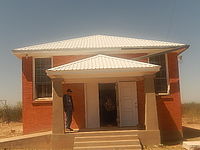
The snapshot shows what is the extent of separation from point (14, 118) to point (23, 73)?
16204mm

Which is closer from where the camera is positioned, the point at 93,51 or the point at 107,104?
the point at 93,51

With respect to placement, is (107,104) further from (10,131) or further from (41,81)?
(10,131)

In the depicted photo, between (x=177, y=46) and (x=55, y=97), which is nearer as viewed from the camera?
(x=55, y=97)

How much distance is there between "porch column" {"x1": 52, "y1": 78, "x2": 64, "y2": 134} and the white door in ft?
12.3

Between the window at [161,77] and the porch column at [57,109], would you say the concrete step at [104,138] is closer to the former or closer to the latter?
the porch column at [57,109]

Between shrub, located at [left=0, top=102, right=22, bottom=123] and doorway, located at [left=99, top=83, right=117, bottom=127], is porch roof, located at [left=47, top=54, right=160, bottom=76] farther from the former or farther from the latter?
shrub, located at [left=0, top=102, right=22, bottom=123]

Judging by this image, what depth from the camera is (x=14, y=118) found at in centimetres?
2881

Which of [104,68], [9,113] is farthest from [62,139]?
[9,113]

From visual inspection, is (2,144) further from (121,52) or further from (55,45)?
(121,52)

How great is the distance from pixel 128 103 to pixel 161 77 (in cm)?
228

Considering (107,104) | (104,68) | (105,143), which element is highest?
(104,68)

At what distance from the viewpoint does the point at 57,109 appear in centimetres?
1135

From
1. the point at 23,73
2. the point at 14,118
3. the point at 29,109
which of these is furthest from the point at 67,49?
the point at 14,118

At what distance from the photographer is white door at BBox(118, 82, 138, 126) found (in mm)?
13906
